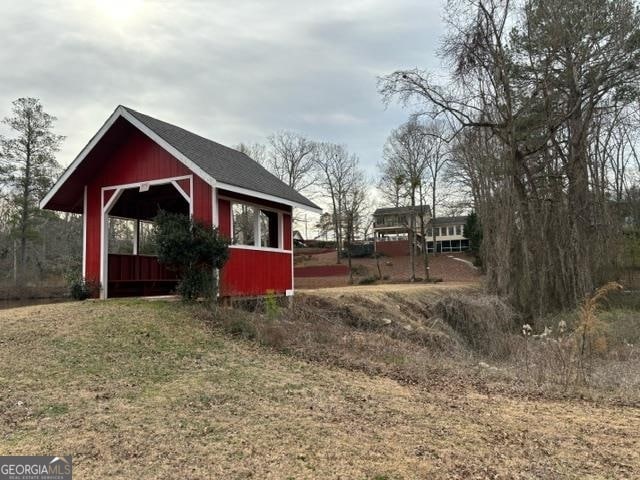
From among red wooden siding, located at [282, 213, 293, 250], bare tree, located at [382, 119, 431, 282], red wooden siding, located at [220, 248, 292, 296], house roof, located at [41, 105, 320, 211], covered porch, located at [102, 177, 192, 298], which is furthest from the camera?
bare tree, located at [382, 119, 431, 282]

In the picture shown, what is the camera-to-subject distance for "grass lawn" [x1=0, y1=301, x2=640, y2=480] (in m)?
3.61

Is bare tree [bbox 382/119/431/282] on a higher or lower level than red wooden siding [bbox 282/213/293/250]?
higher

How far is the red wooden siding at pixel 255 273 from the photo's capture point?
403 inches

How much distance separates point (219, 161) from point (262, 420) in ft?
25.1

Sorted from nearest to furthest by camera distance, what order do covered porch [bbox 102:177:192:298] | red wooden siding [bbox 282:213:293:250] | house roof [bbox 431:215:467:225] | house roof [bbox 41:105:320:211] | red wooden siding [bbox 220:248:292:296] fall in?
house roof [bbox 41:105:320:211]
red wooden siding [bbox 220:248:292:296]
covered porch [bbox 102:177:192:298]
red wooden siding [bbox 282:213:293:250]
house roof [bbox 431:215:467:225]

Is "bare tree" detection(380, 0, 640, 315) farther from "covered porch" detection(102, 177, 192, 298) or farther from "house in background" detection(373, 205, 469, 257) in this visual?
"house in background" detection(373, 205, 469, 257)

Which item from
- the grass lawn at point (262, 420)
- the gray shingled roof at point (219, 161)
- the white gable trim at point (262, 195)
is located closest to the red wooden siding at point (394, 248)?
the gray shingled roof at point (219, 161)

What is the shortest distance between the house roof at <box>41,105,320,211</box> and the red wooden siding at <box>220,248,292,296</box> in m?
1.33

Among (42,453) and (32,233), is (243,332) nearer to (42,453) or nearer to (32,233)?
(42,453)

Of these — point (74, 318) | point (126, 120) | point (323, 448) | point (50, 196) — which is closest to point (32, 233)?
point (50, 196)

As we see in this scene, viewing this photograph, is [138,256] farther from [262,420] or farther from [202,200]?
[262,420]

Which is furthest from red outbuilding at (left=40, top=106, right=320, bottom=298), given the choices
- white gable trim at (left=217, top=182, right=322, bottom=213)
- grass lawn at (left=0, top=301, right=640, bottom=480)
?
grass lawn at (left=0, top=301, right=640, bottom=480)

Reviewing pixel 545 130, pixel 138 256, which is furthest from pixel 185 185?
pixel 545 130

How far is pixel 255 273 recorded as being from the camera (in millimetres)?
11078
